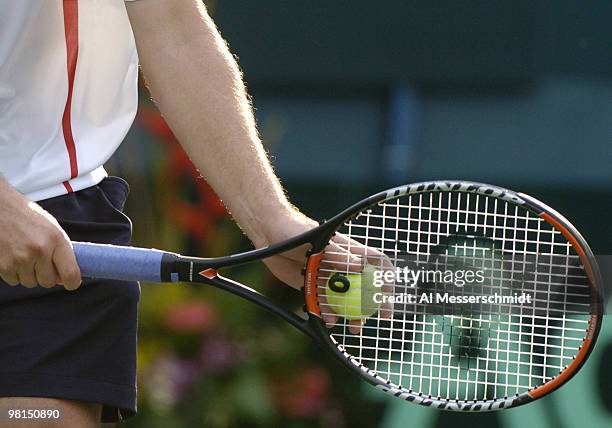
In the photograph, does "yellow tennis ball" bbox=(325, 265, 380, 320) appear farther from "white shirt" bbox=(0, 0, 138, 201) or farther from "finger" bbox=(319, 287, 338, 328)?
"white shirt" bbox=(0, 0, 138, 201)

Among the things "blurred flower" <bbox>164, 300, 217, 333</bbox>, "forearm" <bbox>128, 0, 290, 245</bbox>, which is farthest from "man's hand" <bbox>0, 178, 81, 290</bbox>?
"blurred flower" <bbox>164, 300, 217, 333</bbox>

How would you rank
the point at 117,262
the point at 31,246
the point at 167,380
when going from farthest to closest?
the point at 167,380
the point at 117,262
the point at 31,246

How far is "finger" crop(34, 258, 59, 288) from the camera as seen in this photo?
1932 mm

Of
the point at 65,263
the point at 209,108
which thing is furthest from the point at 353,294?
the point at 65,263

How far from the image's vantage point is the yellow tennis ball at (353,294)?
2.20 metres

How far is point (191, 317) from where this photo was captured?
4027mm

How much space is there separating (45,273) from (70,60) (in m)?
0.37

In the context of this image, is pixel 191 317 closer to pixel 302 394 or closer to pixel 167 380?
pixel 167 380

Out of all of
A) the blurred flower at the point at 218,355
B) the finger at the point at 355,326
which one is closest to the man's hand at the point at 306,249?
the finger at the point at 355,326

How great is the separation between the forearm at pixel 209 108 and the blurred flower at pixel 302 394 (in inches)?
73.5

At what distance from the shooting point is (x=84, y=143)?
2133 millimetres

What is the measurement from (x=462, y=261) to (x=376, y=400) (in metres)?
1.86

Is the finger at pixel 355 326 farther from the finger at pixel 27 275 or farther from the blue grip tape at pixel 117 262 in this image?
the finger at pixel 27 275

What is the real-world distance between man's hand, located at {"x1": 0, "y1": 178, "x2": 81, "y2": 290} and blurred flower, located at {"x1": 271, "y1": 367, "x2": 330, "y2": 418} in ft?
6.94
